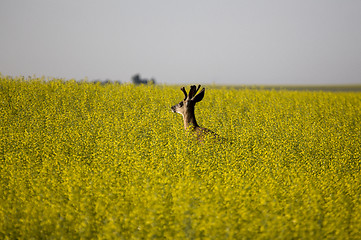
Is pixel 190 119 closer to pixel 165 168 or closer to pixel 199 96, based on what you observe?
pixel 199 96

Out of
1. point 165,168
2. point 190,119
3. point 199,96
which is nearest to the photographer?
point 165,168

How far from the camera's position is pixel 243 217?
4.25 metres

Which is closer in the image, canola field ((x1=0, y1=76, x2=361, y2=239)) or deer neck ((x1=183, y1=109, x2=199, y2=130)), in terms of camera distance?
canola field ((x1=0, y1=76, x2=361, y2=239))

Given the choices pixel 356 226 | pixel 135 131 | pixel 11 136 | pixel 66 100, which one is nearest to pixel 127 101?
pixel 66 100

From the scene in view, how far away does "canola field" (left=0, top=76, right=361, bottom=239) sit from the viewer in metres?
4.46

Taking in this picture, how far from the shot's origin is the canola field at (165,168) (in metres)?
4.46

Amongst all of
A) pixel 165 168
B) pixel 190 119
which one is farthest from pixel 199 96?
pixel 165 168

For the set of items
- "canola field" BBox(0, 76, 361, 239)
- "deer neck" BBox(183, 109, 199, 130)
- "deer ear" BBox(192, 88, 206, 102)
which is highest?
"deer ear" BBox(192, 88, 206, 102)

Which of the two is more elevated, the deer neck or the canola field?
the deer neck

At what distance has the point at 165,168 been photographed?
22.1ft

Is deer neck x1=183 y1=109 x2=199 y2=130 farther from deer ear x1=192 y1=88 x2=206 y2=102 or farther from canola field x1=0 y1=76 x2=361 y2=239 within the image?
deer ear x1=192 y1=88 x2=206 y2=102

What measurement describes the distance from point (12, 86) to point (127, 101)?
5.61 meters

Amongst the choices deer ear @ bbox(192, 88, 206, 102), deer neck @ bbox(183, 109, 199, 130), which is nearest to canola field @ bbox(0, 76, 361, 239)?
deer neck @ bbox(183, 109, 199, 130)

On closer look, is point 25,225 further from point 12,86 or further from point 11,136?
point 12,86
